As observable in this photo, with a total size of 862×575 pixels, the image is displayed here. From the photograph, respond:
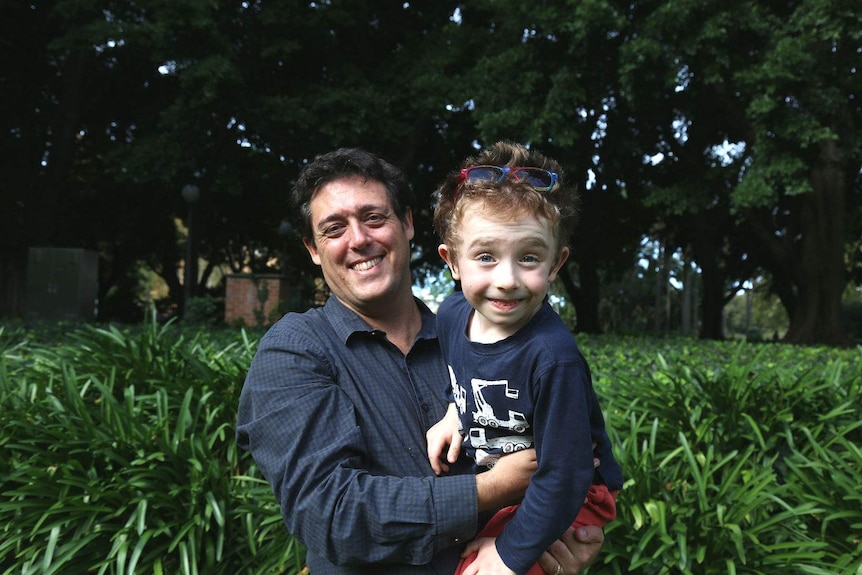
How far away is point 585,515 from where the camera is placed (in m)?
Answer: 1.94

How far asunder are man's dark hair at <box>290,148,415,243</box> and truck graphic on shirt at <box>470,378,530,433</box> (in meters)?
0.72

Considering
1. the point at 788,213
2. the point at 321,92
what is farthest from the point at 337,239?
the point at 788,213

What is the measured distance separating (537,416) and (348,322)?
0.72 m

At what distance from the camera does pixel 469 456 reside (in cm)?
197

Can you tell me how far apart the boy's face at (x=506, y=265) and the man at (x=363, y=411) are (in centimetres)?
35

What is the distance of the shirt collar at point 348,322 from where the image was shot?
85.1 inches

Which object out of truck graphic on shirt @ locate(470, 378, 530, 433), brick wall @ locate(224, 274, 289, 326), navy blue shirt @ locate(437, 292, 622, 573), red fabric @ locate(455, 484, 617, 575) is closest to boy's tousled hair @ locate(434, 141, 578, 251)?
navy blue shirt @ locate(437, 292, 622, 573)

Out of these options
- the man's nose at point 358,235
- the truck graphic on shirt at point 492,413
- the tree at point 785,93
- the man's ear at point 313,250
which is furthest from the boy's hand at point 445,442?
the tree at point 785,93

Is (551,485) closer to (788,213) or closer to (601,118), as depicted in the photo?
(601,118)

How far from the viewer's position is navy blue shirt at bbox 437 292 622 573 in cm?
165

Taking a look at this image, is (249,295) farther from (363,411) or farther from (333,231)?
(363,411)

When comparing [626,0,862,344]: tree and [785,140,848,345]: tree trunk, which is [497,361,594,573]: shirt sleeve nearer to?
[626,0,862,344]: tree

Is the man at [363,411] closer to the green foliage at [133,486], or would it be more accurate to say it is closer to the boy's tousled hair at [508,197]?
the boy's tousled hair at [508,197]

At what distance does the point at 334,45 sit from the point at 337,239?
14.6 meters
